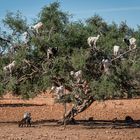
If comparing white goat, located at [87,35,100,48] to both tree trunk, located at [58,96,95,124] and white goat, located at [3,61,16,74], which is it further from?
white goat, located at [3,61,16,74]

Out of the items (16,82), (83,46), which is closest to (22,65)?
(16,82)

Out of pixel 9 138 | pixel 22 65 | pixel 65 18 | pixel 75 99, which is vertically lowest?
pixel 9 138

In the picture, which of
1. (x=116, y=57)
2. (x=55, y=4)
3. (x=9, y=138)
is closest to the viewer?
(x=9, y=138)

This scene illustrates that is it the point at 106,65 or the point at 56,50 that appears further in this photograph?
the point at 56,50

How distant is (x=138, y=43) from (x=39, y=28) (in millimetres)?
3842

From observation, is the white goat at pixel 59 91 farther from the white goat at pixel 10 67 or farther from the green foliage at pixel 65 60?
the white goat at pixel 10 67

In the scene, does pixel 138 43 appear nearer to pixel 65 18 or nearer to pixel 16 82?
pixel 65 18

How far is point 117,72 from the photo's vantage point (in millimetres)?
21516

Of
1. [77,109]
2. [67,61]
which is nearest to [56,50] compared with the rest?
[67,61]

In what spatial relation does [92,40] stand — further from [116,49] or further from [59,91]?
[59,91]

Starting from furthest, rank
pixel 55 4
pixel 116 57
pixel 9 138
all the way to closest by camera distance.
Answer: pixel 55 4 < pixel 116 57 < pixel 9 138

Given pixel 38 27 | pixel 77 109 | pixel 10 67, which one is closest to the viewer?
pixel 38 27

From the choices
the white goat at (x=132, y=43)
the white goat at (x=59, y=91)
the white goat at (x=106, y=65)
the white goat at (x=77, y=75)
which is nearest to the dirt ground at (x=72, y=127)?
the white goat at (x=59, y=91)

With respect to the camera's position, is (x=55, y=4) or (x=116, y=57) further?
(x=55, y=4)
